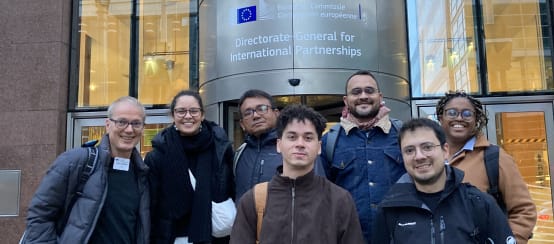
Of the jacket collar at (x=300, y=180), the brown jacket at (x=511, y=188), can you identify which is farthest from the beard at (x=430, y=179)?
the brown jacket at (x=511, y=188)

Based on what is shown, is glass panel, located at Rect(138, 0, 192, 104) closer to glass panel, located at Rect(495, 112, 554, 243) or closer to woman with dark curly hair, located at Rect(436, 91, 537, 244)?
glass panel, located at Rect(495, 112, 554, 243)

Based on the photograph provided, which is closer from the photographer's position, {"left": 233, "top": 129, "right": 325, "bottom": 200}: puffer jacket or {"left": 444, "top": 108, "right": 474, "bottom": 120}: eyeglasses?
{"left": 444, "top": 108, "right": 474, "bottom": 120}: eyeglasses

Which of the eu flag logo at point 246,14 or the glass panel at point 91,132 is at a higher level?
the eu flag logo at point 246,14

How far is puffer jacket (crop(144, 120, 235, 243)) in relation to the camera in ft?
12.1

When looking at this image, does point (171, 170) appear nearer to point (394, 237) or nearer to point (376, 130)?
point (376, 130)

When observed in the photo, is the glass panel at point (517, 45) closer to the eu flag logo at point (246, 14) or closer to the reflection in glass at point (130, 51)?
the eu flag logo at point (246, 14)

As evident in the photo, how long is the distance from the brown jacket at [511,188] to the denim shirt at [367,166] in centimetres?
44

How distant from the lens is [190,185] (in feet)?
12.2

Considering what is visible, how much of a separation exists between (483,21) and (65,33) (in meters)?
6.70

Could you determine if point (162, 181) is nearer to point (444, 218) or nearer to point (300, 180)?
point (300, 180)

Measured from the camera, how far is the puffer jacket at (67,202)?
3.25 m

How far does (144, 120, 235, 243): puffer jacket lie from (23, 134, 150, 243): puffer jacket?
399mm

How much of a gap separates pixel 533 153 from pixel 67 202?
6.87m

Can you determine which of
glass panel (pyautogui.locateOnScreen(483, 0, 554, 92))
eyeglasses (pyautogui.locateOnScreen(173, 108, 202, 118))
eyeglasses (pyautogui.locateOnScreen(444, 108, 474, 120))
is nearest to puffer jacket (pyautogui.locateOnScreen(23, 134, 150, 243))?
eyeglasses (pyautogui.locateOnScreen(173, 108, 202, 118))
